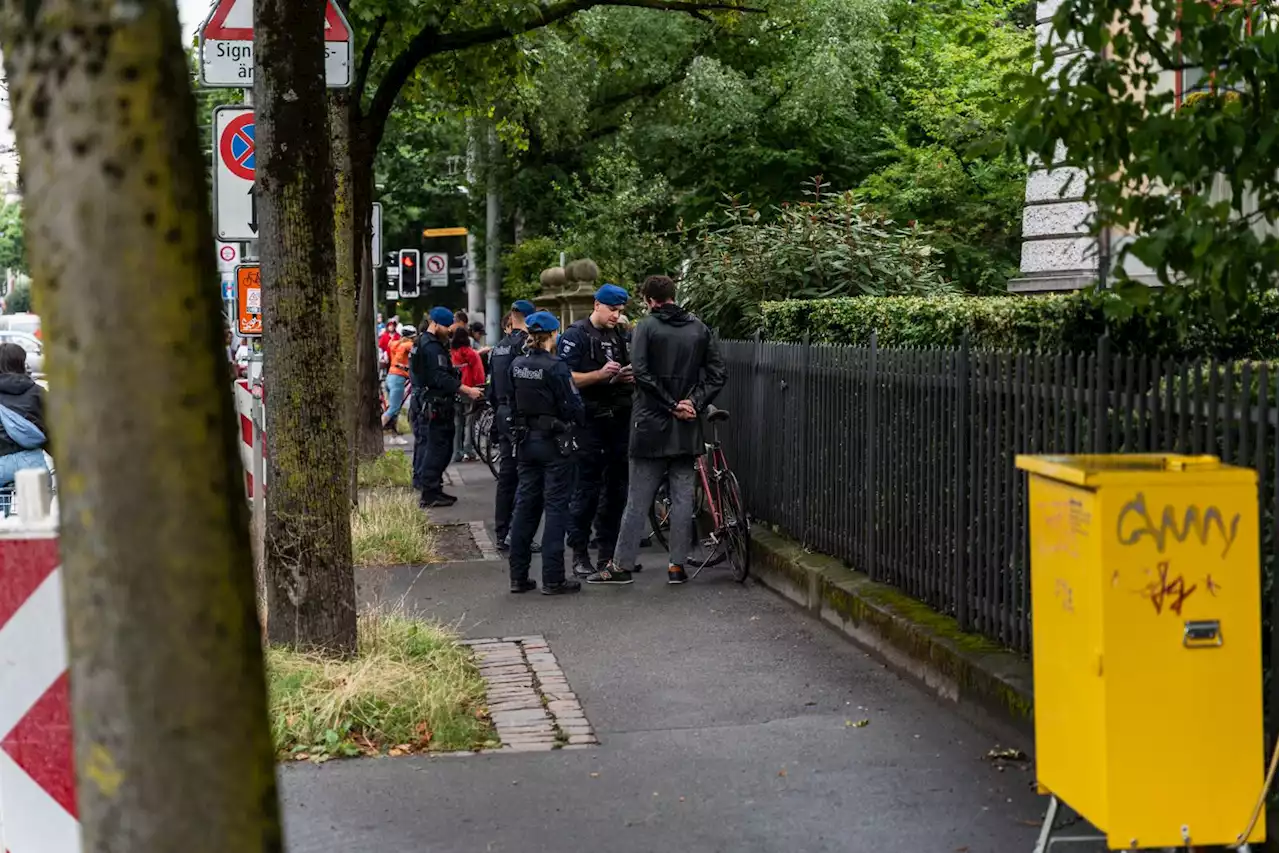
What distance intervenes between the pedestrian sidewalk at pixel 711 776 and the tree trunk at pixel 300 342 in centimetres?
131

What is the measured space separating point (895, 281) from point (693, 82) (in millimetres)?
18159

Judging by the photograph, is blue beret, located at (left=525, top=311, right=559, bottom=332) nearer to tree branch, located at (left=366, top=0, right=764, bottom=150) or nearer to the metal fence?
the metal fence

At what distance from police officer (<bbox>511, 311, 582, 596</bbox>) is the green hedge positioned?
1822 mm

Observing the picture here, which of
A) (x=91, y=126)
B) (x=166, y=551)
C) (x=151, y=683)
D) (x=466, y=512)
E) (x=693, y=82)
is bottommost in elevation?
(x=466, y=512)

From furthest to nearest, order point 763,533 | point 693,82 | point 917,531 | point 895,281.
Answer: point 693,82
point 895,281
point 763,533
point 917,531

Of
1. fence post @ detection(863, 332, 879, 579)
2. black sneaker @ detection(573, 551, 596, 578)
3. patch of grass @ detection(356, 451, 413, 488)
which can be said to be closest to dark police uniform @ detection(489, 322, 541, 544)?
black sneaker @ detection(573, 551, 596, 578)

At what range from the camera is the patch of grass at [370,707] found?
7082 millimetres

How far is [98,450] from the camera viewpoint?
9.64 feet

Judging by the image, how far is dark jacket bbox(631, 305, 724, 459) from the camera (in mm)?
11328

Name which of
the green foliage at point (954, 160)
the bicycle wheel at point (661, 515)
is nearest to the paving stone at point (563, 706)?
the bicycle wheel at point (661, 515)

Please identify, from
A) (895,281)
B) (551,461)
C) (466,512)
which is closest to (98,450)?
(551,461)

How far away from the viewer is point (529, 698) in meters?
8.05

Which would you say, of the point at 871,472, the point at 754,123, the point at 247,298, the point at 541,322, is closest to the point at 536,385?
the point at 541,322

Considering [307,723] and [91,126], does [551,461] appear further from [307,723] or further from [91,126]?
[91,126]
